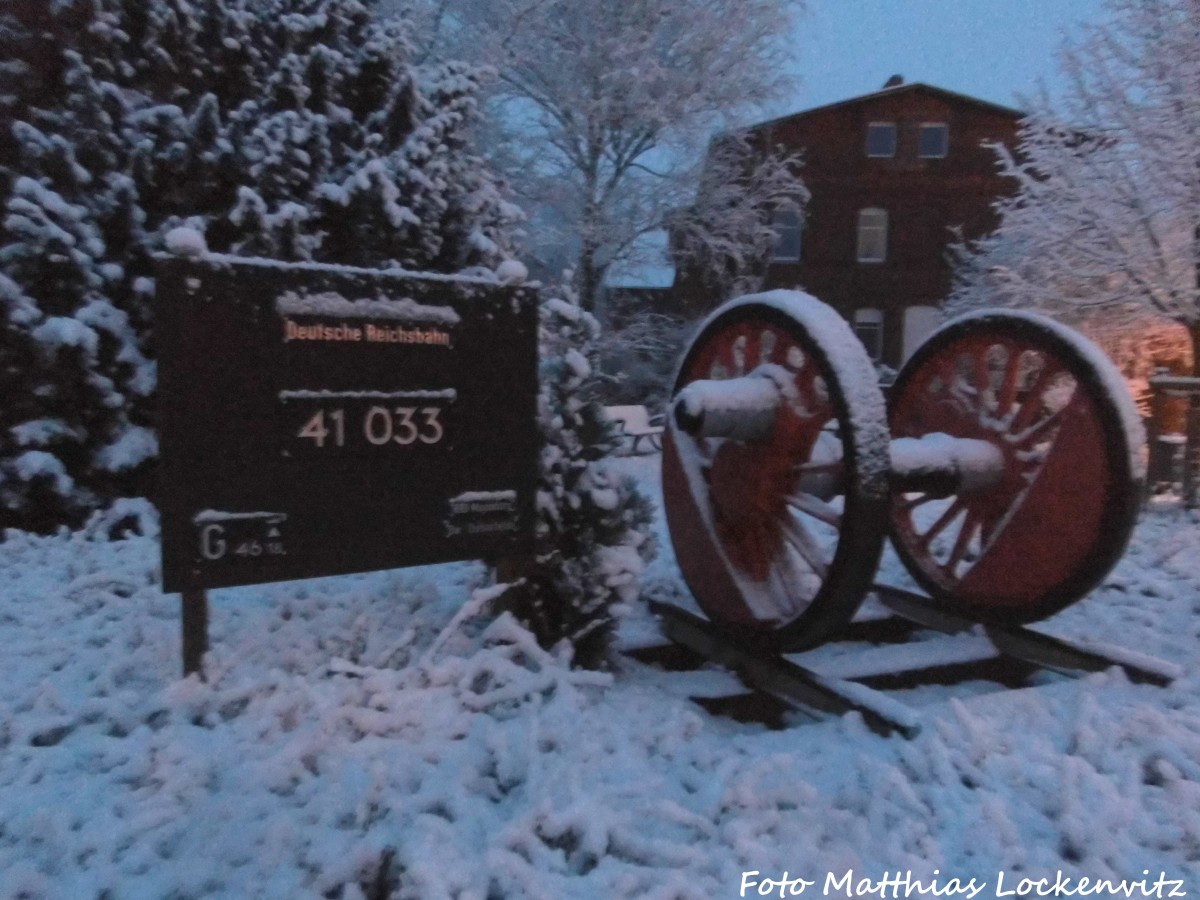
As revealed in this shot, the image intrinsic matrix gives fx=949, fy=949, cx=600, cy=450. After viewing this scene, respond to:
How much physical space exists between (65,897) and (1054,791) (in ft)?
9.21

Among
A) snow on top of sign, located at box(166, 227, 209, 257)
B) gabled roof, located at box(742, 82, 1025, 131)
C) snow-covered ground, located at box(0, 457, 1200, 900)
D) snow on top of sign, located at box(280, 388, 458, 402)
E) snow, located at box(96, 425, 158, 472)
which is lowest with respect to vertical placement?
snow-covered ground, located at box(0, 457, 1200, 900)

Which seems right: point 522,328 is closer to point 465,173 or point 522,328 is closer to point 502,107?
point 465,173

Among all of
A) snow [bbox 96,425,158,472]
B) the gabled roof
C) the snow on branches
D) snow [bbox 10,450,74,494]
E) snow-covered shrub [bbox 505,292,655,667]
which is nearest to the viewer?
snow-covered shrub [bbox 505,292,655,667]

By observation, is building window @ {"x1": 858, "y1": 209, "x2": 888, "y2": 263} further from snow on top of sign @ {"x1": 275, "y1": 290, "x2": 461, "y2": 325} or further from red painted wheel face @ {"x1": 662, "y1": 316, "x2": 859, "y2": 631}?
snow on top of sign @ {"x1": 275, "y1": 290, "x2": 461, "y2": 325}

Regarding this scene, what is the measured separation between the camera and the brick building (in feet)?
89.6

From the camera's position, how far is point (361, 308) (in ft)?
11.0

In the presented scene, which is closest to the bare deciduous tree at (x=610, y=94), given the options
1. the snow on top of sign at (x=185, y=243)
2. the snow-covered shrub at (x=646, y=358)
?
the snow-covered shrub at (x=646, y=358)

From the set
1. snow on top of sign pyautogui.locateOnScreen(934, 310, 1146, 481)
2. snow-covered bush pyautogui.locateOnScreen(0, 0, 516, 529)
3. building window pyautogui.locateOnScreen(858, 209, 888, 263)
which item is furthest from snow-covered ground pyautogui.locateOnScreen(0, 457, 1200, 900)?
building window pyautogui.locateOnScreen(858, 209, 888, 263)

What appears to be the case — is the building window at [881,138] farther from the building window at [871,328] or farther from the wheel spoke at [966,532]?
the wheel spoke at [966,532]

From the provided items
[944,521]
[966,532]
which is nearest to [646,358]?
[944,521]

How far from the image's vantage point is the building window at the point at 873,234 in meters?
27.6

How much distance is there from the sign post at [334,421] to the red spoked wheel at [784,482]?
115 cm

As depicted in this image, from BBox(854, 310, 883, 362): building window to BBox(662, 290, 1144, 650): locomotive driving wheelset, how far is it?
2349 cm

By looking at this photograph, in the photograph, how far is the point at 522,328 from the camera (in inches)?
147
